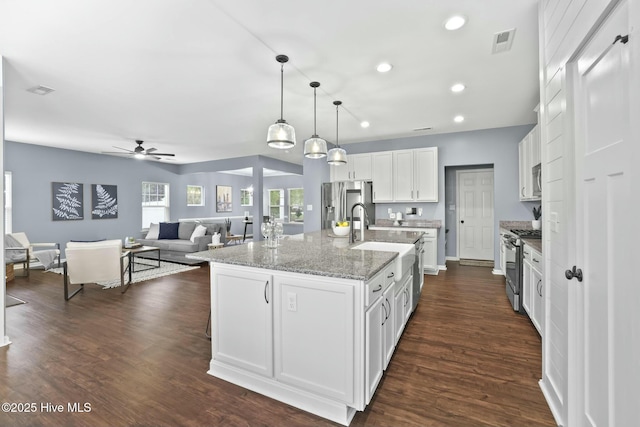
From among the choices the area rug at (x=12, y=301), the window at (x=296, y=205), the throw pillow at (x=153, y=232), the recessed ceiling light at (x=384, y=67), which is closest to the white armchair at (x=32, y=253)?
the area rug at (x=12, y=301)

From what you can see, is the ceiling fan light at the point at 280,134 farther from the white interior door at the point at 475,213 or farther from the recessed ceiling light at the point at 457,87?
the white interior door at the point at 475,213

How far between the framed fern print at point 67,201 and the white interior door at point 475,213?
28.4ft

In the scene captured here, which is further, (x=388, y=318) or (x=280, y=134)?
(x=280, y=134)

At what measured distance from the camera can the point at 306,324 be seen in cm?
180

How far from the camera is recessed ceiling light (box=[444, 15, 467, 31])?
2.13 meters

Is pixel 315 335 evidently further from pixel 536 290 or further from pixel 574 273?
pixel 536 290

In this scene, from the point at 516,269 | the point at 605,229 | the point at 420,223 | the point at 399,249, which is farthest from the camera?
the point at 420,223

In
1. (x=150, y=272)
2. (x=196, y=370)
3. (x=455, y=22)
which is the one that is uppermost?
(x=455, y=22)

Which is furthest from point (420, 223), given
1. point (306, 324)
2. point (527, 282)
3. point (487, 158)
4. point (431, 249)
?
point (306, 324)

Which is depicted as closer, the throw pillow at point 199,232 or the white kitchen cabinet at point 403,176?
the white kitchen cabinet at point 403,176

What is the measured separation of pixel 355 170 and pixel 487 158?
244 centimetres

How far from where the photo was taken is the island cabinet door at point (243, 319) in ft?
6.33

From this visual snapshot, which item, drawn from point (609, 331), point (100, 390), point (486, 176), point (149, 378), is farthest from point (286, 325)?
point (486, 176)

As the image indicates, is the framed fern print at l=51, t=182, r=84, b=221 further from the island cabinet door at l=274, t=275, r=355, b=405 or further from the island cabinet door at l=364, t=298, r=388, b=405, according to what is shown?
the island cabinet door at l=364, t=298, r=388, b=405
